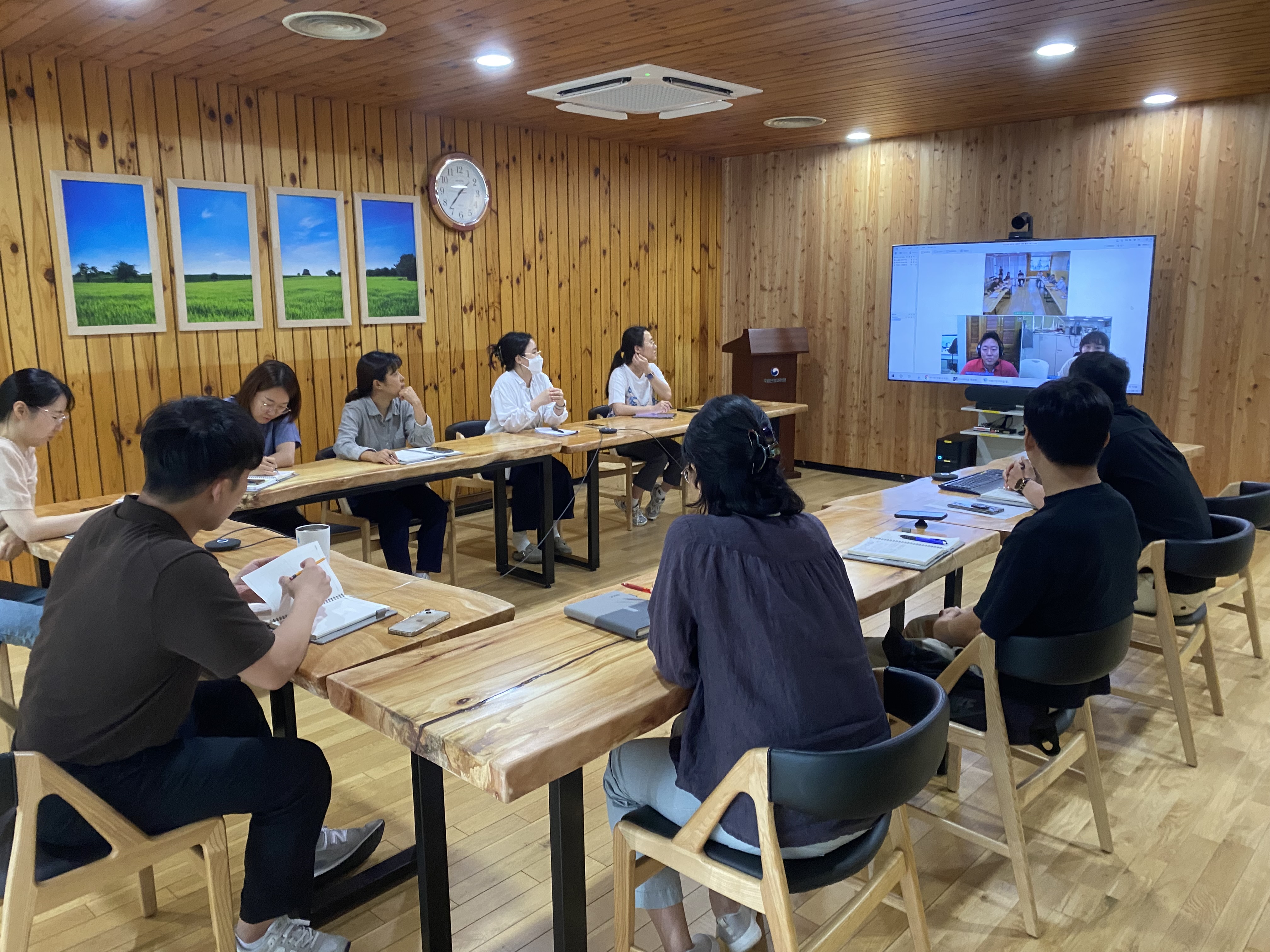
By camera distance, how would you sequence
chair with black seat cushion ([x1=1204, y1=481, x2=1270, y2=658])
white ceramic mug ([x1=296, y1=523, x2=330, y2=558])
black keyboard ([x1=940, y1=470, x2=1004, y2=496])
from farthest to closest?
black keyboard ([x1=940, y1=470, x2=1004, y2=496]) < chair with black seat cushion ([x1=1204, y1=481, x2=1270, y2=658]) < white ceramic mug ([x1=296, y1=523, x2=330, y2=558])

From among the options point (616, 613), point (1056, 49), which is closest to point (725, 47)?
point (1056, 49)

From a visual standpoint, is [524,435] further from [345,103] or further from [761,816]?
[761,816]

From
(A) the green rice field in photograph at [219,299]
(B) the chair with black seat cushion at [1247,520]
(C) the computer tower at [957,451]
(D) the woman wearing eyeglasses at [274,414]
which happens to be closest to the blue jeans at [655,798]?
(B) the chair with black seat cushion at [1247,520]

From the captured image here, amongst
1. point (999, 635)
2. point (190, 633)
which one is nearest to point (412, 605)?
point (190, 633)

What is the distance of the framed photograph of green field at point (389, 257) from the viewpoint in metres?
5.43

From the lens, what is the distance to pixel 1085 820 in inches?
100

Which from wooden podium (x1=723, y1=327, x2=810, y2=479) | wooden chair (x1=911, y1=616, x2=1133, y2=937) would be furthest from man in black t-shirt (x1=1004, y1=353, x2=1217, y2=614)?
wooden podium (x1=723, y1=327, x2=810, y2=479)

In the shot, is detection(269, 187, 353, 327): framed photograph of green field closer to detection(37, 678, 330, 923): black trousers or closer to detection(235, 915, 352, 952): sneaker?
Answer: detection(37, 678, 330, 923): black trousers

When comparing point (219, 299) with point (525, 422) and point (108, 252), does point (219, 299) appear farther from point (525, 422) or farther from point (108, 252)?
point (525, 422)

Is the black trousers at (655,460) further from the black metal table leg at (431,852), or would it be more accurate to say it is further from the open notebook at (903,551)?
the black metal table leg at (431,852)

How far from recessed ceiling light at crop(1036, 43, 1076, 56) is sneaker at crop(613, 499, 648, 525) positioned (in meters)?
3.21

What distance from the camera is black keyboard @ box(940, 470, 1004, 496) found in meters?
3.31

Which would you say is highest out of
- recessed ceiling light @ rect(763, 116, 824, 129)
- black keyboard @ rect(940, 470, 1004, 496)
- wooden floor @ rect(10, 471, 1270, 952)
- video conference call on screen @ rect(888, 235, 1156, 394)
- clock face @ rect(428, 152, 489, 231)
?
recessed ceiling light @ rect(763, 116, 824, 129)

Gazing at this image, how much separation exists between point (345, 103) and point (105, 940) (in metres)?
4.45
